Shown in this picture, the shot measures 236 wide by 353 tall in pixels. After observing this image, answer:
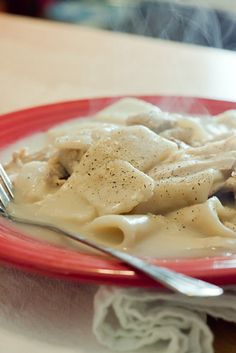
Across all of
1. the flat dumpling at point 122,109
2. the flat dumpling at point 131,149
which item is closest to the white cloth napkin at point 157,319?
the flat dumpling at point 131,149

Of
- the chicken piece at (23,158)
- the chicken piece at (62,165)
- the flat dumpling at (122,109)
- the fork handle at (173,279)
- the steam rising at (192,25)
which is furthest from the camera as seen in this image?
the steam rising at (192,25)

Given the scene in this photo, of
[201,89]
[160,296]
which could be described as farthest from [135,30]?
[160,296]

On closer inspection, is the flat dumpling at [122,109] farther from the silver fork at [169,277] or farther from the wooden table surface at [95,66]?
the silver fork at [169,277]

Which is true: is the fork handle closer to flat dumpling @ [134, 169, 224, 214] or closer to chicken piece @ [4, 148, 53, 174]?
flat dumpling @ [134, 169, 224, 214]

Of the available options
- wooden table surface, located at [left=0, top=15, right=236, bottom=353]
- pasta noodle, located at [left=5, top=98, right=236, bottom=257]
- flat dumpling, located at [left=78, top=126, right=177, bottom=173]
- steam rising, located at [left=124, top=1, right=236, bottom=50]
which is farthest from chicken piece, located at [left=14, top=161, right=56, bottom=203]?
steam rising, located at [left=124, top=1, right=236, bottom=50]

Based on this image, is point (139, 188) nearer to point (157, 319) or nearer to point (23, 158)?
point (157, 319)

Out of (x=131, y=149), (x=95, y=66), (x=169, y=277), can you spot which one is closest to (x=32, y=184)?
(x=131, y=149)
